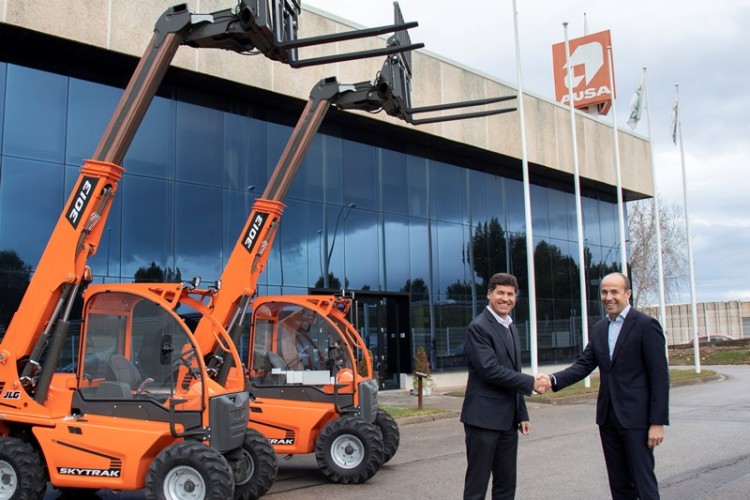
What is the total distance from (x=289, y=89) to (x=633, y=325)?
13.9 meters

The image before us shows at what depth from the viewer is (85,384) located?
284 inches

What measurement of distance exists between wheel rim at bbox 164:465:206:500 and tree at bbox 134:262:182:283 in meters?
9.16

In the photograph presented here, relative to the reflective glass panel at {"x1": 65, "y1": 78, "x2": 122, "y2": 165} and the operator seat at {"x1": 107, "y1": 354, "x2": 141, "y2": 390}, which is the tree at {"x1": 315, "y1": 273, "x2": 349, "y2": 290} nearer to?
the reflective glass panel at {"x1": 65, "y1": 78, "x2": 122, "y2": 165}

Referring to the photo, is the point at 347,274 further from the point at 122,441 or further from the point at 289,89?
the point at 122,441

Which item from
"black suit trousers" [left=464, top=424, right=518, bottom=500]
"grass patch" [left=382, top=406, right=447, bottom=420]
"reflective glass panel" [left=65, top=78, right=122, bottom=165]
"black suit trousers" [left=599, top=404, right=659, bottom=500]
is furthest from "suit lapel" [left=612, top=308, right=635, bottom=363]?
"reflective glass panel" [left=65, top=78, right=122, bottom=165]

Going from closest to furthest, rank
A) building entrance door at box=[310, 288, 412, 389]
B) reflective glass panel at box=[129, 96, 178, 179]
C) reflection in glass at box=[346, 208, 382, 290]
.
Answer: reflective glass panel at box=[129, 96, 178, 179]
reflection in glass at box=[346, 208, 382, 290]
building entrance door at box=[310, 288, 412, 389]

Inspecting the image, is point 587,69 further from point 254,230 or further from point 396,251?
point 254,230

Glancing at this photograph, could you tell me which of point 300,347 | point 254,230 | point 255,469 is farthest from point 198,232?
point 255,469

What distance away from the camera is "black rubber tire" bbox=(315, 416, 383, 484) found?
8734 millimetres

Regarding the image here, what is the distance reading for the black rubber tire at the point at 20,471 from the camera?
6.84m

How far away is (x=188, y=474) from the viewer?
21.8 feet

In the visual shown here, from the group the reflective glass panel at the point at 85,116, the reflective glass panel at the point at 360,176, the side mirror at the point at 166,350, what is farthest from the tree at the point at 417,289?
the side mirror at the point at 166,350

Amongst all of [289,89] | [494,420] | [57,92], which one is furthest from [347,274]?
[494,420]

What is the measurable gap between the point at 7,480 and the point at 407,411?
10.0 metres
